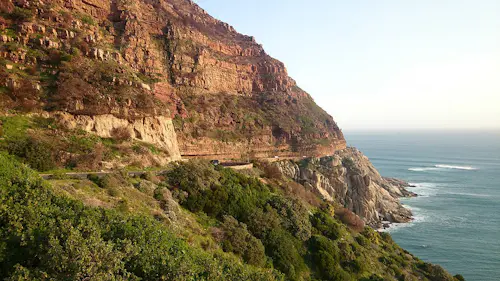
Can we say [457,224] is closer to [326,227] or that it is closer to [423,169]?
[326,227]

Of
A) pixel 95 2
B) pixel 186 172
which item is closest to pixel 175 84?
pixel 95 2

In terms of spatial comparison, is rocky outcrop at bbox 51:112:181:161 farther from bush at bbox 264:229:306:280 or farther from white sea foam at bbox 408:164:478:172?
white sea foam at bbox 408:164:478:172

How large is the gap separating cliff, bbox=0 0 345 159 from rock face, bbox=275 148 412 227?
5.08 meters

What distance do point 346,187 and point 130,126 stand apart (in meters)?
40.7

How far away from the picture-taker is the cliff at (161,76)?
82.2ft

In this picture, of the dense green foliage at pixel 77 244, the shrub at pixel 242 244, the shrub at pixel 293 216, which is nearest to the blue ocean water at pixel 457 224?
the shrub at pixel 293 216

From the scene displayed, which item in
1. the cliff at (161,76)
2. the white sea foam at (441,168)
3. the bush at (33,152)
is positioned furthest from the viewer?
the white sea foam at (441,168)

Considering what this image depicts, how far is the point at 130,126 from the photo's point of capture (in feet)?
89.5

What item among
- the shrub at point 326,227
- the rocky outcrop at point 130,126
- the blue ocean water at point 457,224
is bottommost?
the blue ocean water at point 457,224

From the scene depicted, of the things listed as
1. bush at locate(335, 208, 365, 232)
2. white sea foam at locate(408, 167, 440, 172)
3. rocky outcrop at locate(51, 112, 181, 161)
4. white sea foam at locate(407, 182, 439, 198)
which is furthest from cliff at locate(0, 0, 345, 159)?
white sea foam at locate(408, 167, 440, 172)

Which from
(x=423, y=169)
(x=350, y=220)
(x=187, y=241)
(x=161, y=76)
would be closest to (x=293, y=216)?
(x=187, y=241)

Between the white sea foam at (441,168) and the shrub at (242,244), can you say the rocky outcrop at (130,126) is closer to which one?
the shrub at (242,244)

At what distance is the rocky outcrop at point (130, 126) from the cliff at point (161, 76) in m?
0.35

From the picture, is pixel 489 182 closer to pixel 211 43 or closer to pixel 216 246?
pixel 211 43
